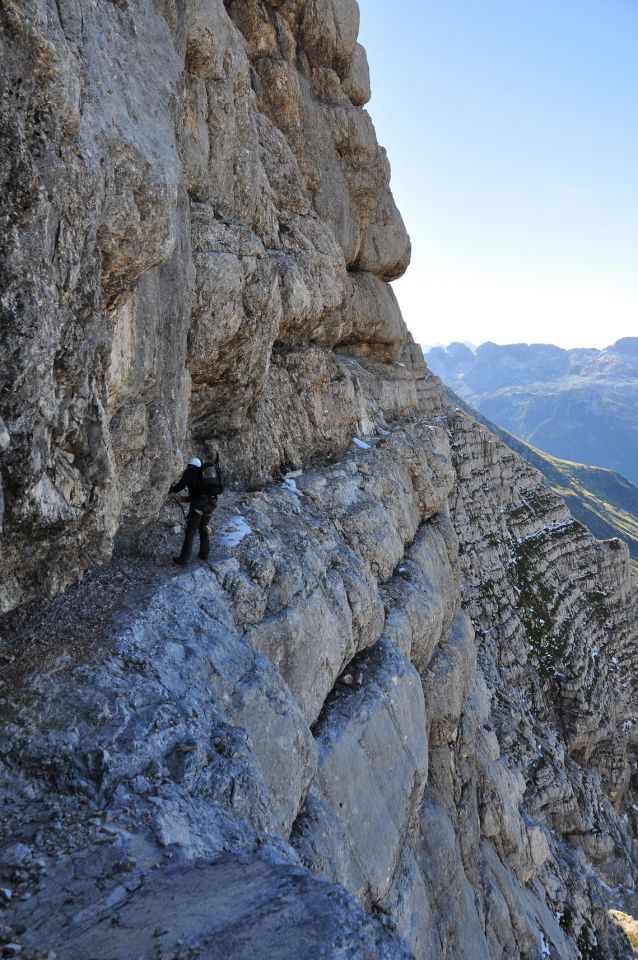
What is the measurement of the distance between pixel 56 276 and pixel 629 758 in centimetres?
6631

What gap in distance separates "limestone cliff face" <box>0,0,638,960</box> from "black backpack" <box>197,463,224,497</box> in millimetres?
1657

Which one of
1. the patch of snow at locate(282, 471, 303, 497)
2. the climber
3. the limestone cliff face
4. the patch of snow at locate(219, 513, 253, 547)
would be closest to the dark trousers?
the climber

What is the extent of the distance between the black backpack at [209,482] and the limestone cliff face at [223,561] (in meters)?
1.66

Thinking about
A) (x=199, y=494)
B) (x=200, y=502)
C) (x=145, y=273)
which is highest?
(x=145, y=273)

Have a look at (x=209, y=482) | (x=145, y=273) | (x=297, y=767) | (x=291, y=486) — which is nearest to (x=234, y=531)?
(x=209, y=482)

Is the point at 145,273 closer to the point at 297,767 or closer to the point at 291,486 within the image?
the point at 291,486

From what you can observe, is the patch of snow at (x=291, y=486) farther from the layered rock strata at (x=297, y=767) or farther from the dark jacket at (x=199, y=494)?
the dark jacket at (x=199, y=494)

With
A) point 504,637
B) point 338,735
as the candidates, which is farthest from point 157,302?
point 504,637

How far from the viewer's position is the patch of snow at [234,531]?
553 inches

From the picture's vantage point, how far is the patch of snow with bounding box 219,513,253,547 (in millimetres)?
14047

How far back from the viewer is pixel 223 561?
13008 mm

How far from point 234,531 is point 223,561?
5.48 feet

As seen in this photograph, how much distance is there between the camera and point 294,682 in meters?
13.6

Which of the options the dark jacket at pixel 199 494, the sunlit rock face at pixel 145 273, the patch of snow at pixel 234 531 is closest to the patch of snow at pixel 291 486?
the sunlit rock face at pixel 145 273
